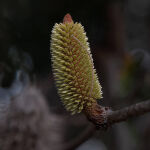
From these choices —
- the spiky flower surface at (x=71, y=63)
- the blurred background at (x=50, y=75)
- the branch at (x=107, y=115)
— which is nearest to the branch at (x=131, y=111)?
the branch at (x=107, y=115)

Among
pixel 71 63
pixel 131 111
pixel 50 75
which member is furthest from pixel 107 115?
pixel 50 75

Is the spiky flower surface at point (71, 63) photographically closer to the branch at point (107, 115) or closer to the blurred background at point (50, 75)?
the branch at point (107, 115)

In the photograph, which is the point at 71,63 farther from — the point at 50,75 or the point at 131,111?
the point at 50,75

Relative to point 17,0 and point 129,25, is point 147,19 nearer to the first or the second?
point 129,25

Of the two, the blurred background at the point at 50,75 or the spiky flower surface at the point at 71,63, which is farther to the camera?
the blurred background at the point at 50,75

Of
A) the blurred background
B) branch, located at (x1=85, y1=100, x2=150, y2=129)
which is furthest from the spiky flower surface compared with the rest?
the blurred background
